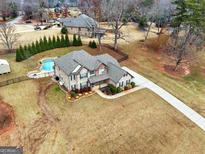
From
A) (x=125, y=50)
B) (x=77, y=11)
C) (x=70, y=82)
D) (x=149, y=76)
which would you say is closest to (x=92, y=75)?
(x=70, y=82)

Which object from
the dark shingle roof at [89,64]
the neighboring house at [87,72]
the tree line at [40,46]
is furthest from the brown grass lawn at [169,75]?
the tree line at [40,46]

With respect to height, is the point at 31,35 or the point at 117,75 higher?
the point at 31,35

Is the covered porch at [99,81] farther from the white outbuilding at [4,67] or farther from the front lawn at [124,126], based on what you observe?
the white outbuilding at [4,67]

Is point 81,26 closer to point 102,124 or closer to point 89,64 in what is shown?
point 89,64

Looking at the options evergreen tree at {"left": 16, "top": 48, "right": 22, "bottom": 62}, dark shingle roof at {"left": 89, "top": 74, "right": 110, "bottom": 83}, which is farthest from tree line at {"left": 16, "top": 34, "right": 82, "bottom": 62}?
dark shingle roof at {"left": 89, "top": 74, "right": 110, "bottom": 83}

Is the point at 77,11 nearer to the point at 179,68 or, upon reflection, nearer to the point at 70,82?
the point at 179,68

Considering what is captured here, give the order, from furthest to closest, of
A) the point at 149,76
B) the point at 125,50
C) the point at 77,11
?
1. the point at 77,11
2. the point at 125,50
3. the point at 149,76

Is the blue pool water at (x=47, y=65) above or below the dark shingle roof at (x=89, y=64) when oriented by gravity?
below
